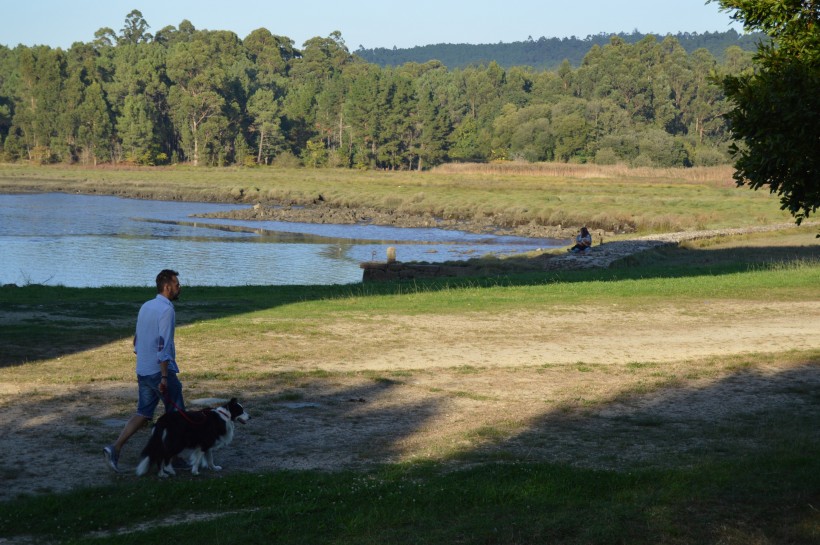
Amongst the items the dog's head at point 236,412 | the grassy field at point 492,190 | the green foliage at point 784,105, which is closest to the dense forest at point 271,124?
the grassy field at point 492,190

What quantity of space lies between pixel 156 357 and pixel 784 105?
6859 millimetres

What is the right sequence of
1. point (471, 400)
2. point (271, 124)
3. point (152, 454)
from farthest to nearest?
1. point (271, 124)
2. point (471, 400)
3. point (152, 454)

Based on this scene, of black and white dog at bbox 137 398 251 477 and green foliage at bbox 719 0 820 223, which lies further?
green foliage at bbox 719 0 820 223

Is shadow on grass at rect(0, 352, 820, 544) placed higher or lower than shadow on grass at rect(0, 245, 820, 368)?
higher

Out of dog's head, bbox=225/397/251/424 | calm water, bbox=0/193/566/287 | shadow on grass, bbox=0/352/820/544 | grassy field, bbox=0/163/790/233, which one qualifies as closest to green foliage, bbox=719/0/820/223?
shadow on grass, bbox=0/352/820/544

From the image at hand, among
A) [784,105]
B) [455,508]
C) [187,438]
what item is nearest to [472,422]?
[455,508]

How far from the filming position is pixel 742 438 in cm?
1138

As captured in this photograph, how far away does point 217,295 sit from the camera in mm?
25406

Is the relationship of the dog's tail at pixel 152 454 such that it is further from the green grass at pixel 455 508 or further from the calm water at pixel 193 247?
the calm water at pixel 193 247

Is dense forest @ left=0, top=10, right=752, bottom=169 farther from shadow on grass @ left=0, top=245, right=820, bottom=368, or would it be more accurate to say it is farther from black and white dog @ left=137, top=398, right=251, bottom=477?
black and white dog @ left=137, top=398, right=251, bottom=477

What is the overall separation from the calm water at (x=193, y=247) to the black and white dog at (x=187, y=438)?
22436mm

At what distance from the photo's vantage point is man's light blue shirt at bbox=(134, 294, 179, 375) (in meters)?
9.81

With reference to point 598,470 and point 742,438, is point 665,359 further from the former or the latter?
point 598,470

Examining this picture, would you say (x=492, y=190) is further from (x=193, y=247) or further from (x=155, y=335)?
(x=155, y=335)
